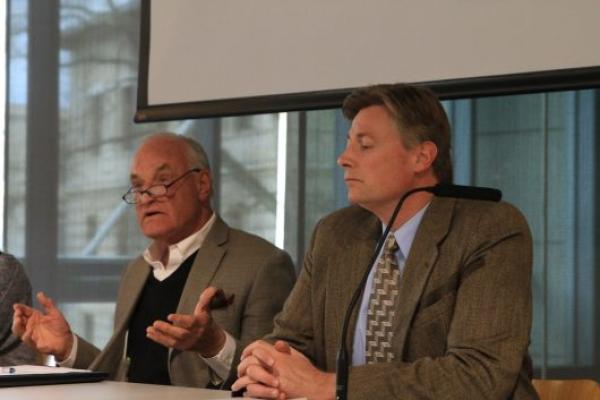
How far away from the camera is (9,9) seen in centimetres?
528

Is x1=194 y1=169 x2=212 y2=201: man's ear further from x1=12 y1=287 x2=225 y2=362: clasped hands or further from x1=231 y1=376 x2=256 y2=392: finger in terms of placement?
x1=231 y1=376 x2=256 y2=392: finger

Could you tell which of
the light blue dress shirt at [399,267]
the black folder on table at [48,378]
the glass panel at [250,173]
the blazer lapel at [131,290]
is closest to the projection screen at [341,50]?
the glass panel at [250,173]

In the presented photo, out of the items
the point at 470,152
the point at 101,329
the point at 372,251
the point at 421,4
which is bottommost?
the point at 101,329

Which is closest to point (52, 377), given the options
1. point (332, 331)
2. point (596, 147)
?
point (332, 331)

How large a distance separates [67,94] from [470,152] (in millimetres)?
2066

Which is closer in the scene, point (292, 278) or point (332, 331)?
point (332, 331)

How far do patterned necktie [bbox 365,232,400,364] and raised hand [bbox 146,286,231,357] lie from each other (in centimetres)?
48

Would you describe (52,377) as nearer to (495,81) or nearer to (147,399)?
(147,399)

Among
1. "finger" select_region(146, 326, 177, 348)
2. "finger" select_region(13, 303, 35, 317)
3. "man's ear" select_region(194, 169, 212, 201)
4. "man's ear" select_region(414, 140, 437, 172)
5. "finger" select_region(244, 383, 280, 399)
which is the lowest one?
"finger" select_region(244, 383, 280, 399)

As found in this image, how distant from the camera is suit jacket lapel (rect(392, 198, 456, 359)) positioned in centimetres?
267

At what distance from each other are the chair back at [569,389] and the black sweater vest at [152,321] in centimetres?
122

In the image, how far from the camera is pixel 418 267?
2695 millimetres

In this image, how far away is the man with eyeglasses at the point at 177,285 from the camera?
3461mm

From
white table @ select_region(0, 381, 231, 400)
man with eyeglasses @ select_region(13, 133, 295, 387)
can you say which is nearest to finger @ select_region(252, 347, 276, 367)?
white table @ select_region(0, 381, 231, 400)
